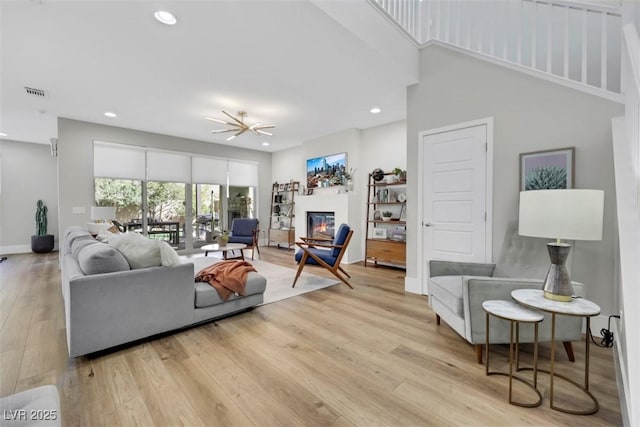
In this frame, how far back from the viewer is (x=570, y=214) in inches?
62.1

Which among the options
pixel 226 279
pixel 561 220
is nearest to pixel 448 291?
pixel 561 220

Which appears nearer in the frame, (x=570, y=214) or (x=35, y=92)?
(x=570, y=214)

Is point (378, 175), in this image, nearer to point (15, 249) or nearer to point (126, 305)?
point (126, 305)

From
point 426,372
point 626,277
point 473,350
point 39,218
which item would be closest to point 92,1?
point 426,372

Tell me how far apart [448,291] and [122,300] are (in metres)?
2.62

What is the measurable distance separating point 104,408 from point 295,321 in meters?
1.51

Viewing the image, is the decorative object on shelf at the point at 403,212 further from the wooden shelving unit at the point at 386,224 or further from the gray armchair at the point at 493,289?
the gray armchair at the point at 493,289

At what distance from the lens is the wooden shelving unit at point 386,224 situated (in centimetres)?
484

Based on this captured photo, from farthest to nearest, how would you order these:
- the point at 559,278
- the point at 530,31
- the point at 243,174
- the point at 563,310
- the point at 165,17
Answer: the point at 243,174 → the point at 530,31 → the point at 165,17 → the point at 559,278 → the point at 563,310

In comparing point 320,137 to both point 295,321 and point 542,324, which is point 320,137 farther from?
point 542,324

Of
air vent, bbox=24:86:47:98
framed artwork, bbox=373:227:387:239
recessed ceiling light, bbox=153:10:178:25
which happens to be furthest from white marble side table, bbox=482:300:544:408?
air vent, bbox=24:86:47:98

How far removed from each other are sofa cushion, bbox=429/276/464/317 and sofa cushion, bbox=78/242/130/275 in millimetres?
2661

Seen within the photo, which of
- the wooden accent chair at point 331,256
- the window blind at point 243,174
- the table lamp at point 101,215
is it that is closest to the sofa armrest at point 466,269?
the wooden accent chair at point 331,256

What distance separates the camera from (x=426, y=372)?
72.7 inches
